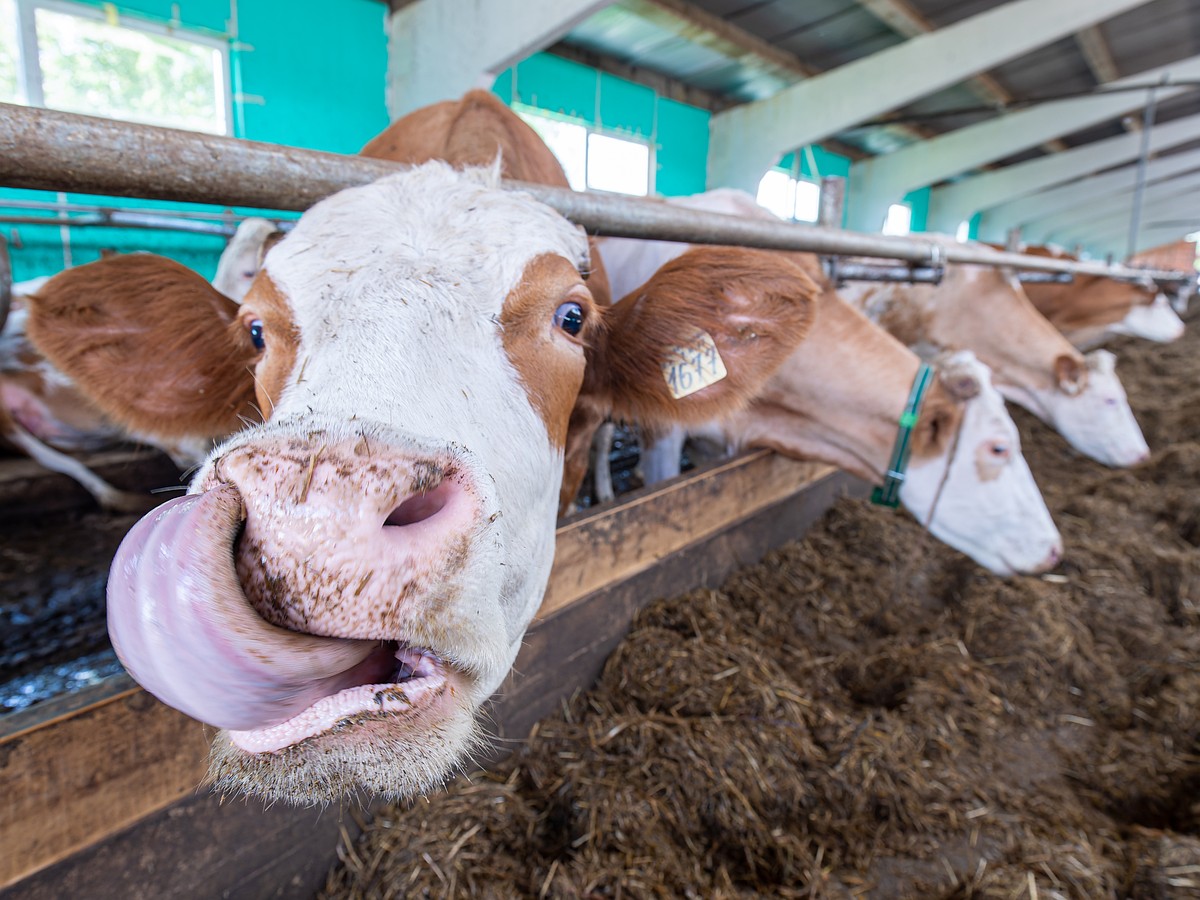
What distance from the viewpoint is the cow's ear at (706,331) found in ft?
5.46

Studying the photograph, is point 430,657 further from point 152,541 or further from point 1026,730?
point 1026,730

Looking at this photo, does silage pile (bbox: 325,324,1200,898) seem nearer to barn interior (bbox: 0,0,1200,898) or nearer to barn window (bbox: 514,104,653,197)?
barn interior (bbox: 0,0,1200,898)

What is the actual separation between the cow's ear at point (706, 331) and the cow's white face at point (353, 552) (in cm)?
63

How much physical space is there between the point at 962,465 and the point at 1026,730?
1038 millimetres

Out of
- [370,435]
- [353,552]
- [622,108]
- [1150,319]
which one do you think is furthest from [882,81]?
[353,552]

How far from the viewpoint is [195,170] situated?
884 mm

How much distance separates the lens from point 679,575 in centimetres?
241

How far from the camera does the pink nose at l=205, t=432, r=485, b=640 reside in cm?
67

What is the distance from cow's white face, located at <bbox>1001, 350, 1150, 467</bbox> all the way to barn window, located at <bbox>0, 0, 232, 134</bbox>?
239 inches

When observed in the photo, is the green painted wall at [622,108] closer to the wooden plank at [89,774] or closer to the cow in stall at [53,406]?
the cow in stall at [53,406]

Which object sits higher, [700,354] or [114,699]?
[700,354]

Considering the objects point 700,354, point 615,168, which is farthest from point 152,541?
point 615,168

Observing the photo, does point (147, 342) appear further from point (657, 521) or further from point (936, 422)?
point (936, 422)

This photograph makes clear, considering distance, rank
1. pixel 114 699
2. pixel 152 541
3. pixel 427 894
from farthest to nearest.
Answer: pixel 427 894
pixel 114 699
pixel 152 541
